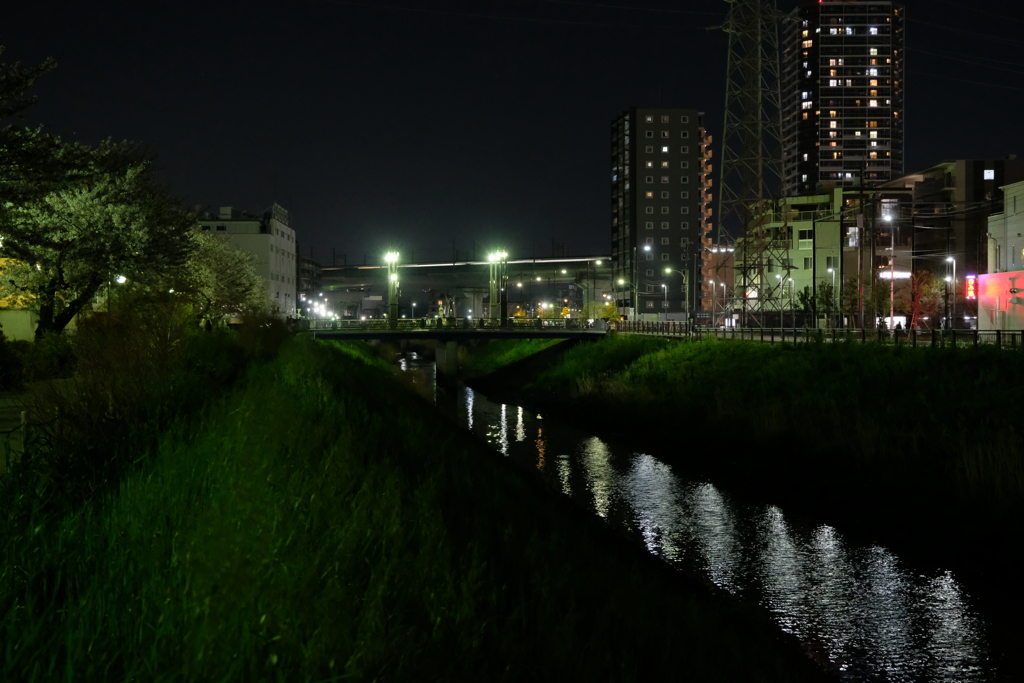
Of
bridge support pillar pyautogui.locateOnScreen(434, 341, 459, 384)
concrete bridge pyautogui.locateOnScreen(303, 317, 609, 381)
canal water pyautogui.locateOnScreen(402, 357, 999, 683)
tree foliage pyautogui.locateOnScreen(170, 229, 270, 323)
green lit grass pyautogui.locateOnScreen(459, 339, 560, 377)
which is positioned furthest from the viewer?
green lit grass pyautogui.locateOnScreen(459, 339, 560, 377)

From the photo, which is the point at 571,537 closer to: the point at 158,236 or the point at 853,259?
the point at 158,236

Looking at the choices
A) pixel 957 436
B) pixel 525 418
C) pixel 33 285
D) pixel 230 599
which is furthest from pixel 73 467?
pixel 525 418

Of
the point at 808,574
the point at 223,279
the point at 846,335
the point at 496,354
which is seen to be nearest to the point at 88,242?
the point at 808,574

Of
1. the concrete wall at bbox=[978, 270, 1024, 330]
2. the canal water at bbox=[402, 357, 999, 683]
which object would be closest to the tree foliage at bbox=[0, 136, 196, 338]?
the canal water at bbox=[402, 357, 999, 683]

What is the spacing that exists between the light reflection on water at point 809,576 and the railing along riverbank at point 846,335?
44.3 ft

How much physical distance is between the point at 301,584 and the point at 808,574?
14.6m

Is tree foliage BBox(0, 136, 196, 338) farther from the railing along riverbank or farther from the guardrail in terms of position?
the guardrail

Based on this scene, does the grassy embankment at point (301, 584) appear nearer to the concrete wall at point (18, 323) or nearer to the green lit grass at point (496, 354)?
the concrete wall at point (18, 323)

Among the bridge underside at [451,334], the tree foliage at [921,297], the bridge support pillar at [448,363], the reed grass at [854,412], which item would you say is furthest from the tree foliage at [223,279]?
the tree foliage at [921,297]

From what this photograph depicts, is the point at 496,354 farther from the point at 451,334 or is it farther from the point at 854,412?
the point at 854,412

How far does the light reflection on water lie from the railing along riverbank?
13492 millimetres

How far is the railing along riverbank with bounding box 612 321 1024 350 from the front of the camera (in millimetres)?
35156

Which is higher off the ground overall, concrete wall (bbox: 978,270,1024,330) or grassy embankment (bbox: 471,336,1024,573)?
concrete wall (bbox: 978,270,1024,330)

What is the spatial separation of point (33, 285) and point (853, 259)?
3863 inches
